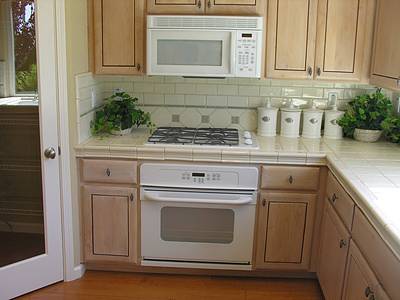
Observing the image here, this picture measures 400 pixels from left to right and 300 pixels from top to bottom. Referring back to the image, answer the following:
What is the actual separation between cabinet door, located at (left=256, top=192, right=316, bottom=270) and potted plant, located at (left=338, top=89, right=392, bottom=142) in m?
0.67

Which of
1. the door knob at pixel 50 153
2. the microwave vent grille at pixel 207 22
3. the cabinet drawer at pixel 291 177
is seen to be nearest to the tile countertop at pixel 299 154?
the cabinet drawer at pixel 291 177

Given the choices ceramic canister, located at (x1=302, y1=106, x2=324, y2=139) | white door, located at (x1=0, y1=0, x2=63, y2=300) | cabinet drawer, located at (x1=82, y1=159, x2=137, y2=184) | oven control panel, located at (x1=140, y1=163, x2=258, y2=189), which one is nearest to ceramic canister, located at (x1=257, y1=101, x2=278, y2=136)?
ceramic canister, located at (x1=302, y1=106, x2=324, y2=139)

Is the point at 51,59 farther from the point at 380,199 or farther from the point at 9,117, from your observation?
the point at 380,199

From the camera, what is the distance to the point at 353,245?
2.16m

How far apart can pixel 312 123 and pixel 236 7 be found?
0.98 metres

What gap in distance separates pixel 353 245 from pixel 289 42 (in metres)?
1.47

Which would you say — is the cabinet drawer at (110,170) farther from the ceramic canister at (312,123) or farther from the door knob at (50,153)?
the ceramic canister at (312,123)

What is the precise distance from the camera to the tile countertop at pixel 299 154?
2.40m

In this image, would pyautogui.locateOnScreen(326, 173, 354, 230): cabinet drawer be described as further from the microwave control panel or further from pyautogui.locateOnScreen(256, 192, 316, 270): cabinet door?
the microwave control panel

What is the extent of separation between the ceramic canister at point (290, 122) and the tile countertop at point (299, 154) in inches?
3.3

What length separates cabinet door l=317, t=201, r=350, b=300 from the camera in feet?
7.64

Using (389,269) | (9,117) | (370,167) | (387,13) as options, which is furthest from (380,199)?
(9,117)

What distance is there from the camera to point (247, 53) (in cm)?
291

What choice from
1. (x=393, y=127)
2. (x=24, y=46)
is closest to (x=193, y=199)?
(x=24, y=46)
